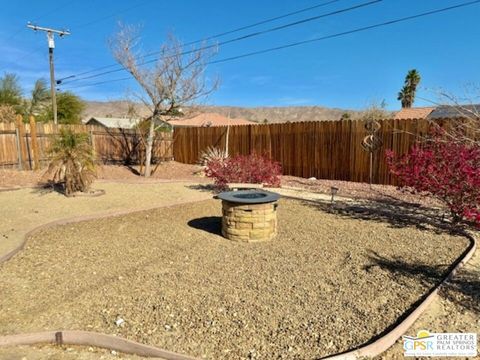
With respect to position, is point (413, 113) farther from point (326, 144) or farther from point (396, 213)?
point (396, 213)

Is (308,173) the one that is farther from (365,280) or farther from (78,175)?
(365,280)

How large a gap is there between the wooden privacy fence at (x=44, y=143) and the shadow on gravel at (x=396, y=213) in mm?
6748

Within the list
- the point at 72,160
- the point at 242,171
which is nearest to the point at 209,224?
the point at 242,171

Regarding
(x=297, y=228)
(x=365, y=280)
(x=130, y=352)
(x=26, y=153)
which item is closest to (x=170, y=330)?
(x=130, y=352)

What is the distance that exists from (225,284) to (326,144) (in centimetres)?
796

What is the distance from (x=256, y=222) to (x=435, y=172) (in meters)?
2.89

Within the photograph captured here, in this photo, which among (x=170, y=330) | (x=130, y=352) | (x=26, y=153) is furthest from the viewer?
(x=26, y=153)

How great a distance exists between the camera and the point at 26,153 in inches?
413

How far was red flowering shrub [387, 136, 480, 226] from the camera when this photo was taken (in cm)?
465

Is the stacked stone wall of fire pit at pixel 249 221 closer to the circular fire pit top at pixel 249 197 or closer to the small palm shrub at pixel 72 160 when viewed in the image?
the circular fire pit top at pixel 249 197

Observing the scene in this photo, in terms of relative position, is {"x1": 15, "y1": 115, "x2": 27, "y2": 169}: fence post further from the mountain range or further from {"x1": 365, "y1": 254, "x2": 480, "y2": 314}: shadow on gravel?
the mountain range

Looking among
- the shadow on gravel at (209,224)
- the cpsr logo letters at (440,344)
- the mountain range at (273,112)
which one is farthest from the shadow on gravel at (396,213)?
the mountain range at (273,112)

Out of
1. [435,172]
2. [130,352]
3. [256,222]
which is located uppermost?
[435,172]

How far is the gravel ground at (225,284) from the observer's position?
2.40 meters
